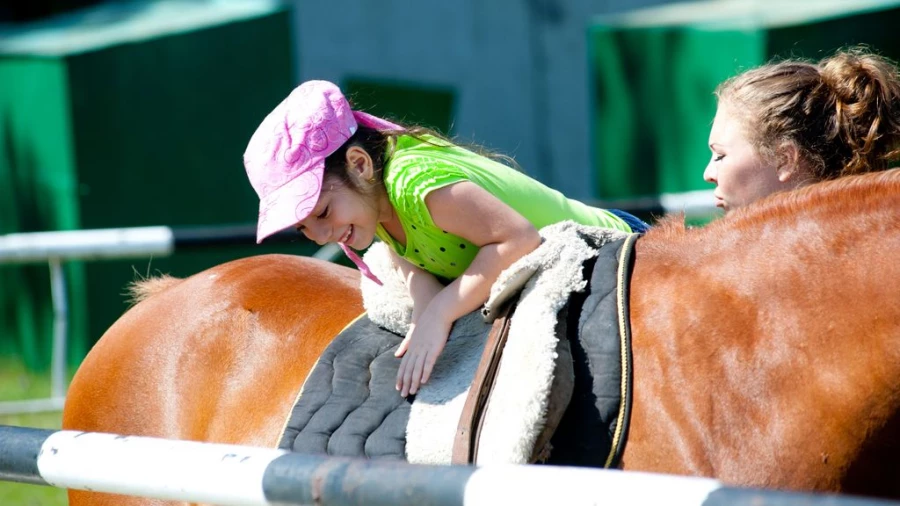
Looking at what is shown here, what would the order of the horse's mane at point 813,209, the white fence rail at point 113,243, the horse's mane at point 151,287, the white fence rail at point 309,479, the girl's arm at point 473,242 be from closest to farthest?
the white fence rail at point 309,479
the horse's mane at point 813,209
the girl's arm at point 473,242
the horse's mane at point 151,287
the white fence rail at point 113,243

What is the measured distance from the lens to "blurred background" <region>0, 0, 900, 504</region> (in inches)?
322

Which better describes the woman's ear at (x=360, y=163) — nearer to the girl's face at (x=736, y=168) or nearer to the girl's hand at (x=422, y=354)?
the girl's hand at (x=422, y=354)

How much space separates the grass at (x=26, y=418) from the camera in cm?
492

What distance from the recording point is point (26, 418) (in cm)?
644

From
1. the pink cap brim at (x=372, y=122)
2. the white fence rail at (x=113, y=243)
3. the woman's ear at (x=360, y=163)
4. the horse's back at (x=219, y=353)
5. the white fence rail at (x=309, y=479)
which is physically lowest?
the white fence rail at (x=113, y=243)

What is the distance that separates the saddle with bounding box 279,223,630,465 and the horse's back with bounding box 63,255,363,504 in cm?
17

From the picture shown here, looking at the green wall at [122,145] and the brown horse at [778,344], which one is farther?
the green wall at [122,145]

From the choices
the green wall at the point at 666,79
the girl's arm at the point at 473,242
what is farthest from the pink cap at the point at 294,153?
the green wall at the point at 666,79

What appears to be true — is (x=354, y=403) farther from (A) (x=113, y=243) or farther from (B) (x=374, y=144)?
(A) (x=113, y=243)

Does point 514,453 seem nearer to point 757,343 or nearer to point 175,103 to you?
point 757,343

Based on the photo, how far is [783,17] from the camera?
9078 mm

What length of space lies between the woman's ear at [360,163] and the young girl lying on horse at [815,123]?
86 cm

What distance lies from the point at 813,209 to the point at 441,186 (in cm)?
77

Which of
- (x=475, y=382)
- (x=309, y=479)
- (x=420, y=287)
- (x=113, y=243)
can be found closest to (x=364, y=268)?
(x=420, y=287)
